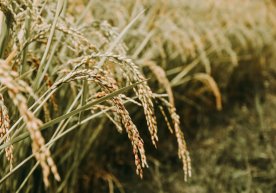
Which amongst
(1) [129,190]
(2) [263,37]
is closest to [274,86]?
(2) [263,37]

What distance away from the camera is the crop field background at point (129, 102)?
0.76 meters

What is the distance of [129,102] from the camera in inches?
56.8

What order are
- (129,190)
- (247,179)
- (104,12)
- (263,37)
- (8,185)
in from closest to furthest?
(8,185) < (129,190) < (247,179) < (104,12) < (263,37)

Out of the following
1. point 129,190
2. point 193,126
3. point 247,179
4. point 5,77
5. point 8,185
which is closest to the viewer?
point 5,77

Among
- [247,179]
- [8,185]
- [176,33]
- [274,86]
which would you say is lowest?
[247,179]

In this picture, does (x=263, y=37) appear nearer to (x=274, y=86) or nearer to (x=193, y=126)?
(x=274, y=86)

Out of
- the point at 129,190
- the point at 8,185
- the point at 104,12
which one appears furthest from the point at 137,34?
the point at 8,185

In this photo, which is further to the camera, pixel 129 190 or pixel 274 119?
pixel 274 119

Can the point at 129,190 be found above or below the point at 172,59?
below

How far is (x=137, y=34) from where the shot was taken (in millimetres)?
1683

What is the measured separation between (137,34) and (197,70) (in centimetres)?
76

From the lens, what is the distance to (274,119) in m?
2.38

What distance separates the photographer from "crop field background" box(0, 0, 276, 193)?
30.0 inches

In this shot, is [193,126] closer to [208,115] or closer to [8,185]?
[208,115]
